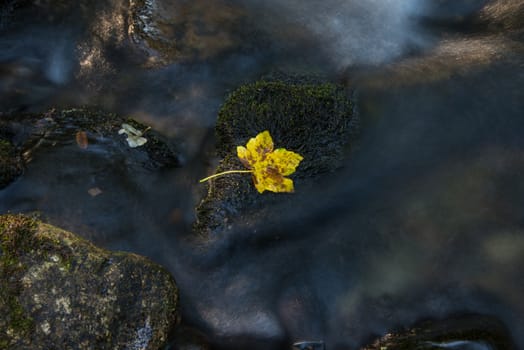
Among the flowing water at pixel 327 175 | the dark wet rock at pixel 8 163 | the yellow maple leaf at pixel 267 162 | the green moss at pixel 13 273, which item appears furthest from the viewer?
the dark wet rock at pixel 8 163

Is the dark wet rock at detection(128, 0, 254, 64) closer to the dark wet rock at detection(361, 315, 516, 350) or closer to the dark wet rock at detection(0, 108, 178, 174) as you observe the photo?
the dark wet rock at detection(0, 108, 178, 174)

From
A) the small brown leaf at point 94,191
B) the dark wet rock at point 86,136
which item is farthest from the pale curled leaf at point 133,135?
the small brown leaf at point 94,191

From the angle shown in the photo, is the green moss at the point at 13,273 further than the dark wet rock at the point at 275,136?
No

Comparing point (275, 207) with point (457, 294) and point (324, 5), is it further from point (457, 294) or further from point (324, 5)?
point (324, 5)

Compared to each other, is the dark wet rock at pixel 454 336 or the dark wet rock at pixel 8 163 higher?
the dark wet rock at pixel 454 336

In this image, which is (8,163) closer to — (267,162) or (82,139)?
(82,139)

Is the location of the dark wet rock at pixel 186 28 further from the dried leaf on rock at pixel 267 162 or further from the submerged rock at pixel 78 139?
the dried leaf on rock at pixel 267 162

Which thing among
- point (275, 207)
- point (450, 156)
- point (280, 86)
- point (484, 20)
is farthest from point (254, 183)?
point (484, 20)

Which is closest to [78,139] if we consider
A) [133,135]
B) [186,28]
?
[133,135]
